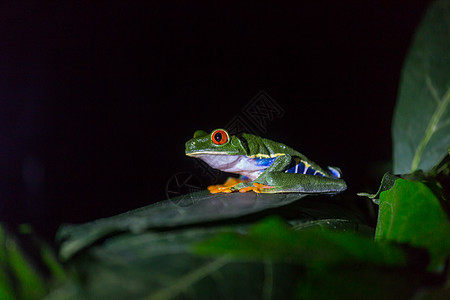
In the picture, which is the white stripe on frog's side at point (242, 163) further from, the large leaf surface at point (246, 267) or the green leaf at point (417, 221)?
the large leaf surface at point (246, 267)

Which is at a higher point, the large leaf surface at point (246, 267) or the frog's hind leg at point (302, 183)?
the large leaf surface at point (246, 267)

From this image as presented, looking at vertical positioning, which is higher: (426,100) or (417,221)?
(426,100)

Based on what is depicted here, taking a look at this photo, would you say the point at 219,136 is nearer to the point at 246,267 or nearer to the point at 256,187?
the point at 256,187

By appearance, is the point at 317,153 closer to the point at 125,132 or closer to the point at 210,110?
the point at 210,110

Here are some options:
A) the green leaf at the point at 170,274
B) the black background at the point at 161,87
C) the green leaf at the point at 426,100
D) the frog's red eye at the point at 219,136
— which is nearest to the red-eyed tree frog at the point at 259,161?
the frog's red eye at the point at 219,136

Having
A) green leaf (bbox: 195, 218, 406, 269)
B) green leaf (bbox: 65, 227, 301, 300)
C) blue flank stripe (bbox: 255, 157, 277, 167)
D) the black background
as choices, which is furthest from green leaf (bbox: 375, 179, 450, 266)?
the black background

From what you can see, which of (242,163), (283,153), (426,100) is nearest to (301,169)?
(283,153)

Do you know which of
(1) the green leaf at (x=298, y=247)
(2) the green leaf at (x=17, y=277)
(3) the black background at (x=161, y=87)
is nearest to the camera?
(1) the green leaf at (x=298, y=247)
